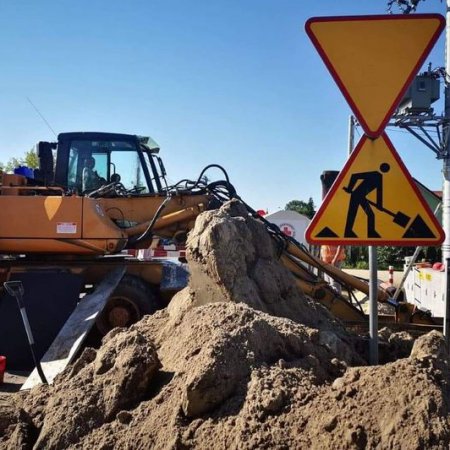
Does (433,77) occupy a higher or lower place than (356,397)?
higher

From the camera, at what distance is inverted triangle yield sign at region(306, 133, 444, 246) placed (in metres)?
3.34

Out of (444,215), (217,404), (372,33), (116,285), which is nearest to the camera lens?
(217,404)

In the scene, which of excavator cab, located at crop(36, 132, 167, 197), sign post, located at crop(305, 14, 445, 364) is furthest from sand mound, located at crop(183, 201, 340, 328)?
excavator cab, located at crop(36, 132, 167, 197)

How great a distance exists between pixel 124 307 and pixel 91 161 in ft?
8.02

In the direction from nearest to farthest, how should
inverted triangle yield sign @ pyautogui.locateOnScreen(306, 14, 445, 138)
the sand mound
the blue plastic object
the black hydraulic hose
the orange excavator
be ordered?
inverted triangle yield sign @ pyautogui.locateOnScreen(306, 14, 445, 138)
the sand mound
the orange excavator
the black hydraulic hose
the blue plastic object

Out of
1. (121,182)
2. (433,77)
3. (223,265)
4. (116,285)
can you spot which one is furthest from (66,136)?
(433,77)

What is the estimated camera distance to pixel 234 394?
288 centimetres

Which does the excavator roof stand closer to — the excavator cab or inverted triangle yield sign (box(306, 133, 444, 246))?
the excavator cab

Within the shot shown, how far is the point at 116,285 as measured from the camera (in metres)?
6.89

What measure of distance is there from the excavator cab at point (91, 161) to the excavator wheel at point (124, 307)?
1.70 m

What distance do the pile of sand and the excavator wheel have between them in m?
3.04

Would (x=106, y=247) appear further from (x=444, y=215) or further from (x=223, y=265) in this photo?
(x=444, y=215)

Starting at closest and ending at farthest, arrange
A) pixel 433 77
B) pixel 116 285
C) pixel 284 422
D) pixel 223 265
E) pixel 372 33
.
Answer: pixel 284 422 < pixel 372 33 < pixel 223 265 < pixel 116 285 < pixel 433 77

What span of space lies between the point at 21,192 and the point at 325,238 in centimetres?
511
